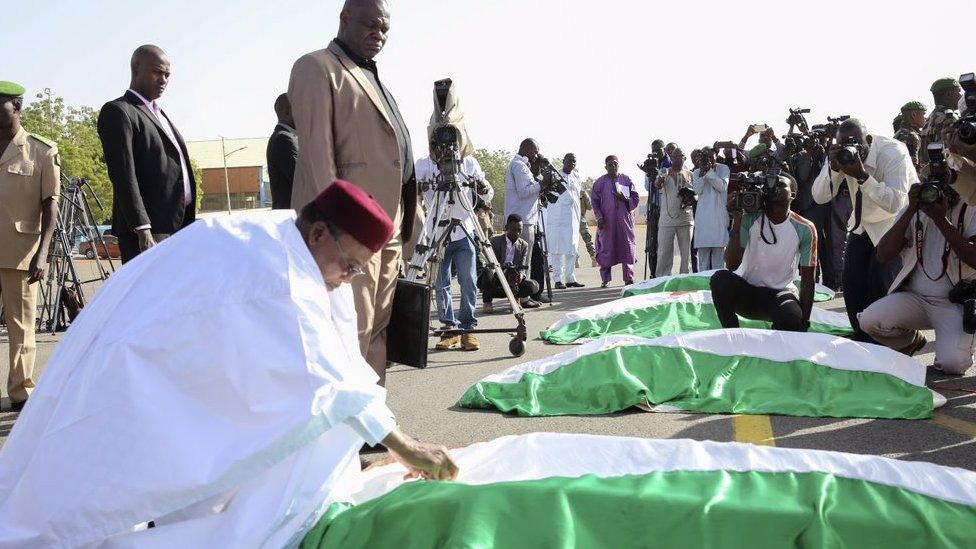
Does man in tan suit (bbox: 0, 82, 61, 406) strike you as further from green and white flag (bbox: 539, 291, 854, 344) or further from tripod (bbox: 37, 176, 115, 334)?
green and white flag (bbox: 539, 291, 854, 344)

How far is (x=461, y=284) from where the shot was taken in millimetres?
9148

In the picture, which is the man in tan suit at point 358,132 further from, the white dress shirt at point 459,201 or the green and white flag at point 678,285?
the green and white flag at point 678,285

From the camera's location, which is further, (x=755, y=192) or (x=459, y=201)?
(x=459, y=201)

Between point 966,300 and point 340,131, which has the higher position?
point 340,131

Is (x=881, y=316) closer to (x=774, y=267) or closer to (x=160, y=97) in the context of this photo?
(x=774, y=267)

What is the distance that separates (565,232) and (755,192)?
8338mm

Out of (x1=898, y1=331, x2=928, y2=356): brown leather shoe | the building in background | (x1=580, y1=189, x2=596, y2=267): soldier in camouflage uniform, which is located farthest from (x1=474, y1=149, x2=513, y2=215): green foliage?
(x1=898, y1=331, x2=928, y2=356): brown leather shoe

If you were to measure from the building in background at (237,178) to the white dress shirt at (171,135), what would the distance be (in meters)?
67.1

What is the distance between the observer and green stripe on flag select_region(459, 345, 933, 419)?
5.52m

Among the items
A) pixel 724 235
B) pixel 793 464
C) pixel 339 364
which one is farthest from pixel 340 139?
pixel 724 235

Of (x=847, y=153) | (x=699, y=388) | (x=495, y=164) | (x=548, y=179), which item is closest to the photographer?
(x=699, y=388)

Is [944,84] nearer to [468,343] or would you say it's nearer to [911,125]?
[911,125]

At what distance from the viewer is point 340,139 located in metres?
4.86

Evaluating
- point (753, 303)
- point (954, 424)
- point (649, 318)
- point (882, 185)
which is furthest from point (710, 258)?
point (954, 424)
